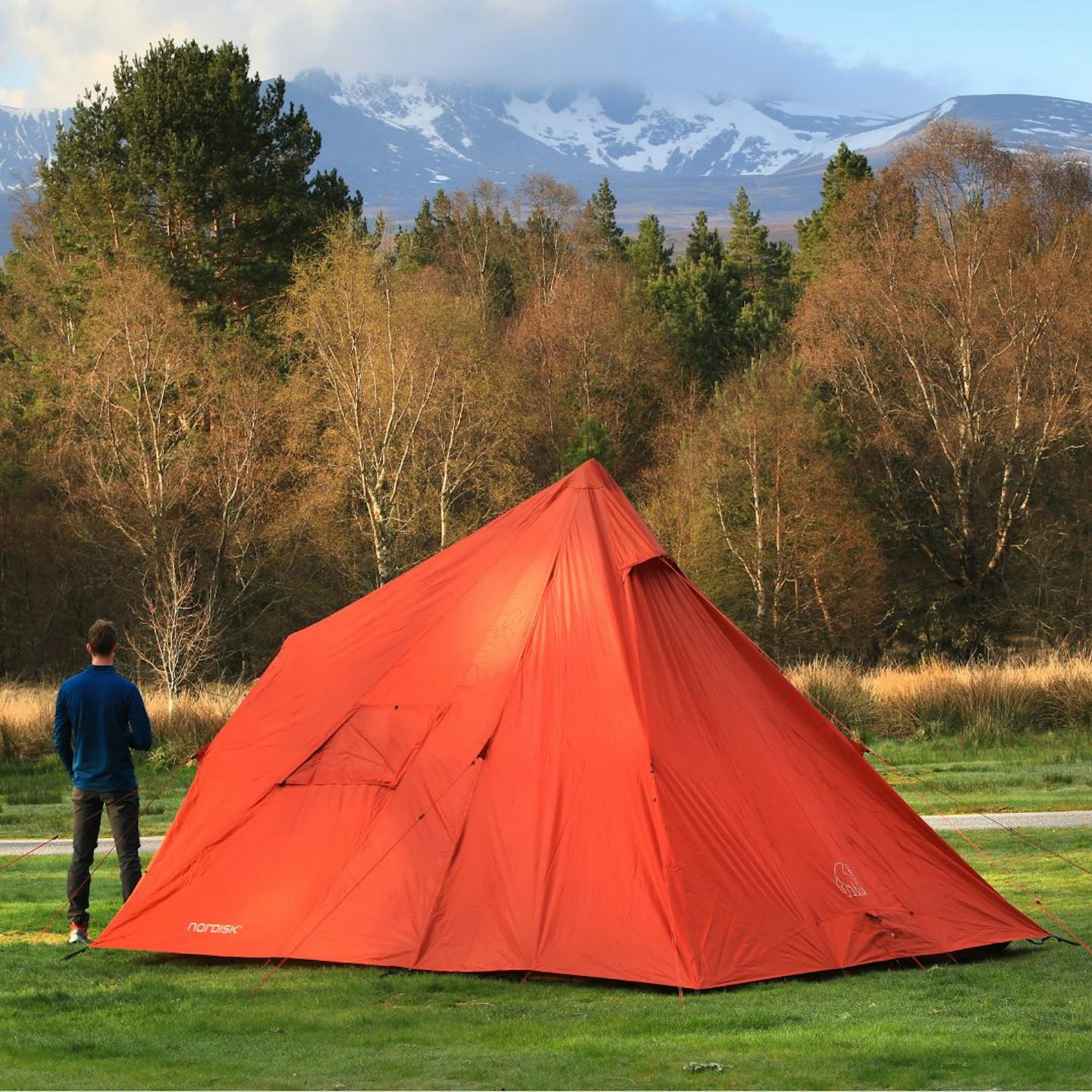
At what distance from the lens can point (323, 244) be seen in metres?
46.6

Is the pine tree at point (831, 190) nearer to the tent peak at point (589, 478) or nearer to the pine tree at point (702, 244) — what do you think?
the pine tree at point (702, 244)

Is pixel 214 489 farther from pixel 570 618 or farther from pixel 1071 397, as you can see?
pixel 570 618

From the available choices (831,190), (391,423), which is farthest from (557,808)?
(831,190)

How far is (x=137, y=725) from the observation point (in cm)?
884

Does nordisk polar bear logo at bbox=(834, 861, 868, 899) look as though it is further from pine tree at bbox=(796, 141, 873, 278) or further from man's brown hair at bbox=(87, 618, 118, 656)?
pine tree at bbox=(796, 141, 873, 278)

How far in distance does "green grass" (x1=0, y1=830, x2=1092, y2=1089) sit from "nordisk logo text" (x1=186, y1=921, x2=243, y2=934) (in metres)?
0.18

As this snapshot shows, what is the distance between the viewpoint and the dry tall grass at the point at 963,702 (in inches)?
886

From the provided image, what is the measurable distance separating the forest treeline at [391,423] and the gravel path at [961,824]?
79.1ft

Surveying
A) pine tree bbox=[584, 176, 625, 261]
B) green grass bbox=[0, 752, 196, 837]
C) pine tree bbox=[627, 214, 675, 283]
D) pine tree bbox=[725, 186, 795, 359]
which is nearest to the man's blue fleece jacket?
green grass bbox=[0, 752, 196, 837]

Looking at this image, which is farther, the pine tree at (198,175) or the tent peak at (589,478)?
the pine tree at (198,175)

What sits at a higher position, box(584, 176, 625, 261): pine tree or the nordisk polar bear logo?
box(584, 176, 625, 261): pine tree

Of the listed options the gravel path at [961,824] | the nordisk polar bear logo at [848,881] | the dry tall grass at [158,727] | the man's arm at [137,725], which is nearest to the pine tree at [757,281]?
the dry tall grass at [158,727]

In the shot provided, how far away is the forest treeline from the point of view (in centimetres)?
4216

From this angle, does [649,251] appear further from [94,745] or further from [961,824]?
[94,745]
